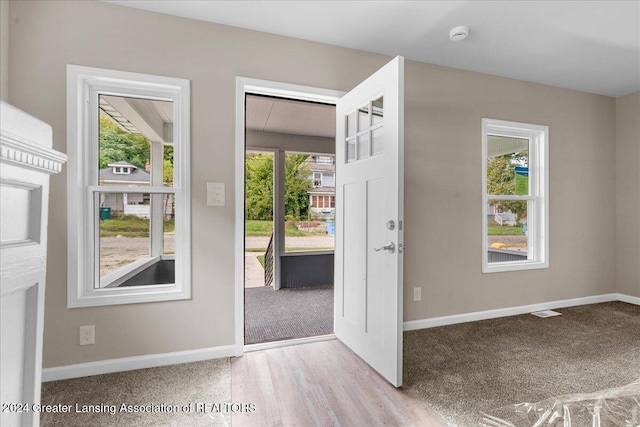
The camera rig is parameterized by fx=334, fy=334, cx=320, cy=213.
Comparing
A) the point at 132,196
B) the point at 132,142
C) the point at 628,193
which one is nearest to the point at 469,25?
the point at 132,142

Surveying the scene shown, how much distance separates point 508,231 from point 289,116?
9.65 feet

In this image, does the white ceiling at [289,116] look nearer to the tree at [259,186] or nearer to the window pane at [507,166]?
the tree at [259,186]

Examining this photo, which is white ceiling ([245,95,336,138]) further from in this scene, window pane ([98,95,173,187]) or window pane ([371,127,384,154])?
window pane ([371,127,384,154])

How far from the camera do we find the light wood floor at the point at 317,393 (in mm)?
1818

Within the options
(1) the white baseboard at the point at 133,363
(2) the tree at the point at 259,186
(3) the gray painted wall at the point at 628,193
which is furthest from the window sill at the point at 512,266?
(2) the tree at the point at 259,186

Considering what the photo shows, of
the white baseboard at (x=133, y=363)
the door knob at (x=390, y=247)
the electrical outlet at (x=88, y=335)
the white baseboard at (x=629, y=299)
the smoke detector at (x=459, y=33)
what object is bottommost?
the white baseboard at (x=133, y=363)

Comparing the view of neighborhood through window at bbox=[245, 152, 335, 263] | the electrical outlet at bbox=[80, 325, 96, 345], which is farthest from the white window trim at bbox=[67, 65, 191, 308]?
the view of neighborhood through window at bbox=[245, 152, 335, 263]

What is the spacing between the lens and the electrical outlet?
224 centimetres

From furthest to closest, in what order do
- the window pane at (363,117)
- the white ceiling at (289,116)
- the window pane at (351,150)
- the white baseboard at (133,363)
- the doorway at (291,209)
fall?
the doorway at (291,209), the white ceiling at (289,116), the window pane at (351,150), the window pane at (363,117), the white baseboard at (133,363)

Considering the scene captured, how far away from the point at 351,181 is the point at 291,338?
1476 mm

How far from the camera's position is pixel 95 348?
2.27m

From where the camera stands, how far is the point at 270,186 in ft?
19.9

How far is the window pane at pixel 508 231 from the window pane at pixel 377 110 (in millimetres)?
1966

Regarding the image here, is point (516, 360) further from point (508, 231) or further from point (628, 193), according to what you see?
point (628, 193)
